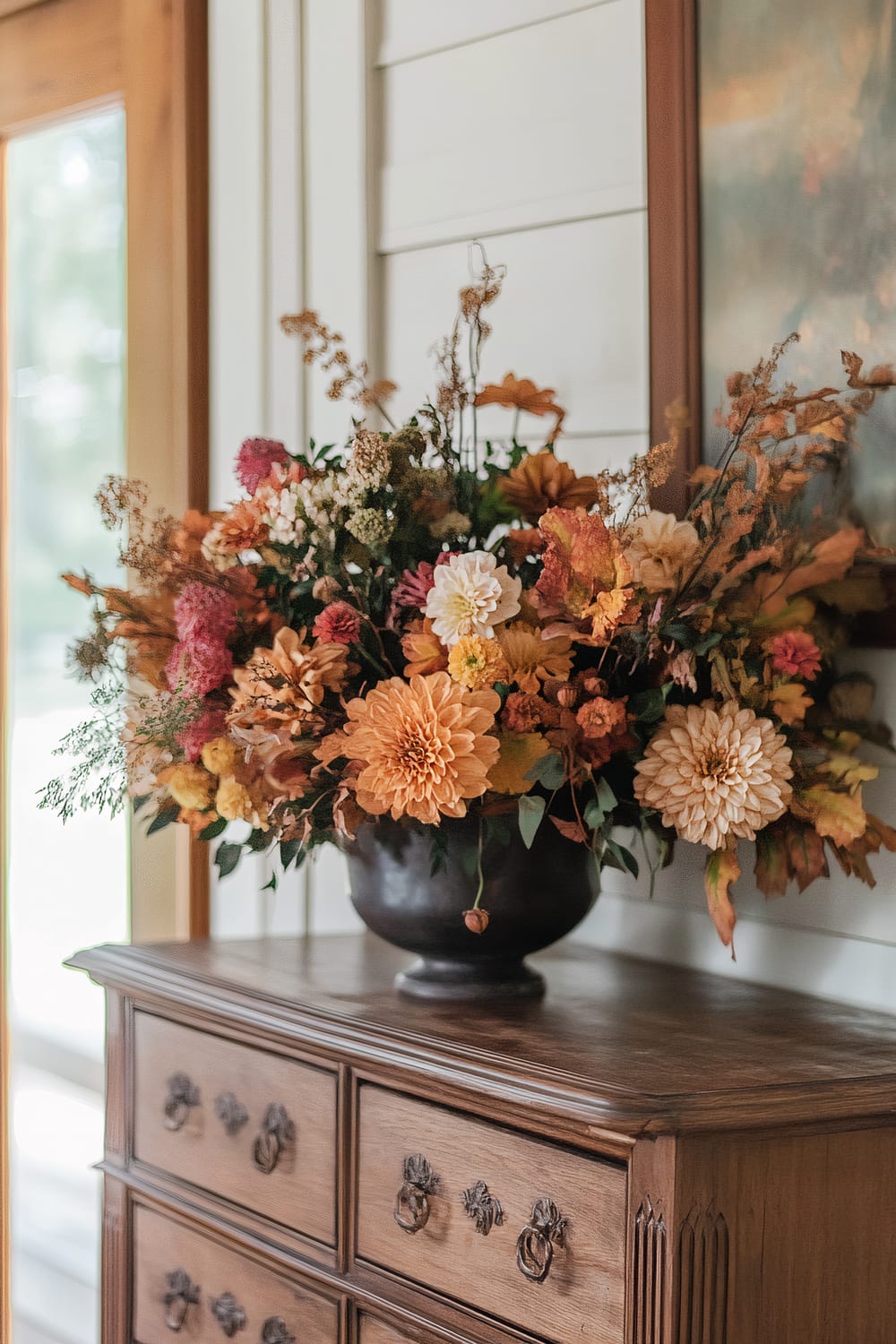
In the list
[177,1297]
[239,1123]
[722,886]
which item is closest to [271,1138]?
[239,1123]

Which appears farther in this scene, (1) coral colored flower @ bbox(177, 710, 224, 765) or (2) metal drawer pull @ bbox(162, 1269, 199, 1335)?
(2) metal drawer pull @ bbox(162, 1269, 199, 1335)

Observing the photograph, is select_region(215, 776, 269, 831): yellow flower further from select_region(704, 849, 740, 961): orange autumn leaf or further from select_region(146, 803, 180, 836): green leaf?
select_region(704, 849, 740, 961): orange autumn leaf

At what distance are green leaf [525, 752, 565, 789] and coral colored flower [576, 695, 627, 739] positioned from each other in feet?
0.12

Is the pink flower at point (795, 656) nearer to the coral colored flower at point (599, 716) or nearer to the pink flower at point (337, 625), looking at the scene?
the coral colored flower at point (599, 716)

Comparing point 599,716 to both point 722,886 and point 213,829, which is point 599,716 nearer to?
point 722,886

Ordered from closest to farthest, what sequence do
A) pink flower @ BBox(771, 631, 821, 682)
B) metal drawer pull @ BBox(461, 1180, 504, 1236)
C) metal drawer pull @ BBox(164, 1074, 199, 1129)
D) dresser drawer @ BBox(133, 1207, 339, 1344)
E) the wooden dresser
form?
1. the wooden dresser
2. metal drawer pull @ BBox(461, 1180, 504, 1236)
3. pink flower @ BBox(771, 631, 821, 682)
4. dresser drawer @ BBox(133, 1207, 339, 1344)
5. metal drawer pull @ BBox(164, 1074, 199, 1129)

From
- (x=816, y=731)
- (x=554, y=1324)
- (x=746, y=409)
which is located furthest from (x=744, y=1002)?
(x=746, y=409)

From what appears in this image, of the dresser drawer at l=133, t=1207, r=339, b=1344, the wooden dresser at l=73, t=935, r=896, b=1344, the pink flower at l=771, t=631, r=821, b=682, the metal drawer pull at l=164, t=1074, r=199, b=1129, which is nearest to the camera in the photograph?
the wooden dresser at l=73, t=935, r=896, b=1344

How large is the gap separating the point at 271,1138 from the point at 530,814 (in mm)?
460

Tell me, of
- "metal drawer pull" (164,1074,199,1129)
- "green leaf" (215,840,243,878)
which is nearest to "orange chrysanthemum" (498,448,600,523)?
"green leaf" (215,840,243,878)

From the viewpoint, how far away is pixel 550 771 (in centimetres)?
125

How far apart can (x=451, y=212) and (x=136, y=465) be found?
694 mm

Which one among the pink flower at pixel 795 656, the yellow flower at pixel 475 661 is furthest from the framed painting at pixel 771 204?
the yellow flower at pixel 475 661

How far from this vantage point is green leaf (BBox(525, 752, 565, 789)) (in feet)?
4.07
